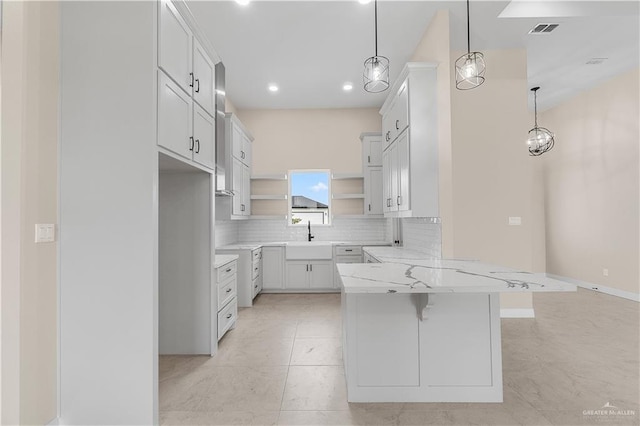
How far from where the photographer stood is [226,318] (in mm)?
3531

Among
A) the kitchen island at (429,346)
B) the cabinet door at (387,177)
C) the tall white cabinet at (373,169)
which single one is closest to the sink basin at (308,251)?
the tall white cabinet at (373,169)

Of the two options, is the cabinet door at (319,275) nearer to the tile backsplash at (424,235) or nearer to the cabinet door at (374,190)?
the cabinet door at (374,190)

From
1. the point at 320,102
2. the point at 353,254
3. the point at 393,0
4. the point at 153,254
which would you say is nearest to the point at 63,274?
the point at 153,254

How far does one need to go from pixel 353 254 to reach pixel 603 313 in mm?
3378

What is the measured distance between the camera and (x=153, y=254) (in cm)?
196

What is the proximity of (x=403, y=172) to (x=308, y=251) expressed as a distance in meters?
2.29

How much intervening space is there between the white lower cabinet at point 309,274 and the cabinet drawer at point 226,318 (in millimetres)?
1714

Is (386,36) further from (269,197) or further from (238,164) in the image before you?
(269,197)

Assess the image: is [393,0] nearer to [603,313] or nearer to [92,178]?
[92,178]

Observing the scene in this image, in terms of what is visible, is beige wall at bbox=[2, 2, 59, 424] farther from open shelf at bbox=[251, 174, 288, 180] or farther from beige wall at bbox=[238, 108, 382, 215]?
beige wall at bbox=[238, 108, 382, 215]

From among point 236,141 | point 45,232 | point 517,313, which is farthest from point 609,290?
point 45,232

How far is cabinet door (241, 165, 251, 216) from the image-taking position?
5.47 m

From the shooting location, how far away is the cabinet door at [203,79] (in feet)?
8.78

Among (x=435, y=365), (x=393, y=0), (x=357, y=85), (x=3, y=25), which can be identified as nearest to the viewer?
(x=3, y=25)
